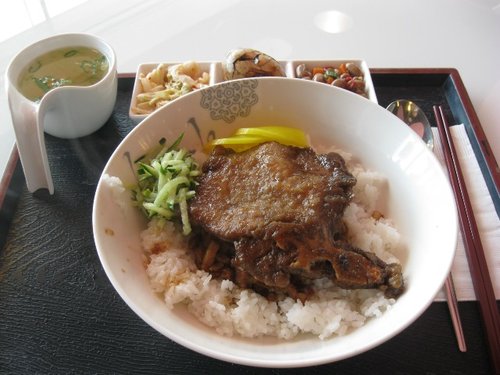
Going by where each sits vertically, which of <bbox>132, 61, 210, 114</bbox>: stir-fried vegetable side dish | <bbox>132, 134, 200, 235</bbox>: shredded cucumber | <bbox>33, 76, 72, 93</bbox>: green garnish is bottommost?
<bbox>132, 134, 200, 235</bbox>: shredded cucumber

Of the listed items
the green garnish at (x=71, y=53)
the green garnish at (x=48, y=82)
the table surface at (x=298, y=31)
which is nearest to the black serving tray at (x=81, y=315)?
the green garnish at (x=48, y=82)

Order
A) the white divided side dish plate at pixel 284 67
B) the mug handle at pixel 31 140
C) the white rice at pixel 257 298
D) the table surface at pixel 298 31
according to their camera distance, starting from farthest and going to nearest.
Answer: the table surface at pixel 298 31 → the white divided side dish plate at pixel 284 67 → the mug handle at pixel 31 140 → the white rice at pixel 257 298

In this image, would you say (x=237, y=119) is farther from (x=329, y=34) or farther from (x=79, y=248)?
(x=329, y=34)

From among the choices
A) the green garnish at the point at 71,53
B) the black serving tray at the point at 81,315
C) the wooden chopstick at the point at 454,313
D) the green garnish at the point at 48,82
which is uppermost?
the green garnish at the point at 71,53

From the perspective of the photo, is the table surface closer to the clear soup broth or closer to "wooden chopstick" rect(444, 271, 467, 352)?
the clear soup broth


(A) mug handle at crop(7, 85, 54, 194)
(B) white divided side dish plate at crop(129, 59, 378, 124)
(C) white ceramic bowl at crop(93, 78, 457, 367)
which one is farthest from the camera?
(B) white divided side dish plate at crop(129, 59, 378, 124)

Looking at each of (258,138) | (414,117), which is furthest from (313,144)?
(414,117)

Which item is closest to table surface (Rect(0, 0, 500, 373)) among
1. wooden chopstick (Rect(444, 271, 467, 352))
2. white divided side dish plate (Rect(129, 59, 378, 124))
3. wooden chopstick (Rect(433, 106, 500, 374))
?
white divided side dish plate (Rect(129, 59, 378, 124))

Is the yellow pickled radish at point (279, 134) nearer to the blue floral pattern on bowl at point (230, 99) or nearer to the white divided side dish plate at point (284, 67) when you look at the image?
the blue floral pattern on bowl at point (230, 99)
